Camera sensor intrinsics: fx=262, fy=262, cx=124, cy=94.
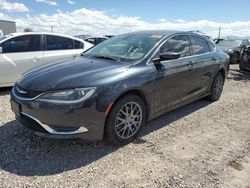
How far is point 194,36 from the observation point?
5.18 meters

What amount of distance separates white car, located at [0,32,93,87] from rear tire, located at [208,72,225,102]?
3211 mm

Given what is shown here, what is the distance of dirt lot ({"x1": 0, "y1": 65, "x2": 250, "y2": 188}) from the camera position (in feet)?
9.56

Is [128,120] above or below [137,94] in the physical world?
below

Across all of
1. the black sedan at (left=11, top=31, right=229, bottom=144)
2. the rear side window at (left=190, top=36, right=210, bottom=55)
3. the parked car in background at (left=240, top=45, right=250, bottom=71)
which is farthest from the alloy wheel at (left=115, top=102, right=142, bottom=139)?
the parked car in background at (left=240, top=45, right=250, bottom=71)

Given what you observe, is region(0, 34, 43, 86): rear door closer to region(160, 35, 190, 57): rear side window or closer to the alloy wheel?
region(160, 35, 190, 57): rear side window

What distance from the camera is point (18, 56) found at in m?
6.21

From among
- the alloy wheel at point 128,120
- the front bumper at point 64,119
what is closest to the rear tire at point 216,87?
the alloy wheel at point 128,120

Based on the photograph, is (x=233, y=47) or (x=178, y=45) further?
(x=233, y=47)

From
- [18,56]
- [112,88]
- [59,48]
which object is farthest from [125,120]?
[59,48]

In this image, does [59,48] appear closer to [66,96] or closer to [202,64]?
[202,64]

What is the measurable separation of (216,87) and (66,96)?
3919 millimetres

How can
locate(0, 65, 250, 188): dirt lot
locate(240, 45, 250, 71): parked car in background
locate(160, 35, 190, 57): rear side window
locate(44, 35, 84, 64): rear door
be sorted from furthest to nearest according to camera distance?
locate(240, 45, 250, 71): parked car in background, locate(44, 35, 84, 64): rear door, locate(160, 35, 190, 57): rear side window, locate(0, 65, 250, 188): dirt lot

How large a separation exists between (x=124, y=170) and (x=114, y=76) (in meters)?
1.18

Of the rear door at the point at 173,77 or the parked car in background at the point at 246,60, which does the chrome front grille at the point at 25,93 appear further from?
the parked car in background at the point at 246,60
